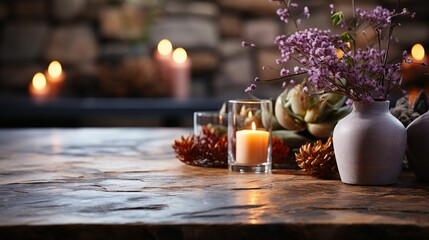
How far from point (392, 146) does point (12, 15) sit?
2.70 meters

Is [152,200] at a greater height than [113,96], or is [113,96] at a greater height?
[113,96]

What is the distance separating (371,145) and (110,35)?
2.45 meters

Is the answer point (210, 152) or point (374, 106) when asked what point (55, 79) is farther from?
point (374, 106)

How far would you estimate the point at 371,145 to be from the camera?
3.28 ft

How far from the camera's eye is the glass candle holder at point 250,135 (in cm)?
115

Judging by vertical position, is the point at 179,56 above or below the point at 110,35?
below

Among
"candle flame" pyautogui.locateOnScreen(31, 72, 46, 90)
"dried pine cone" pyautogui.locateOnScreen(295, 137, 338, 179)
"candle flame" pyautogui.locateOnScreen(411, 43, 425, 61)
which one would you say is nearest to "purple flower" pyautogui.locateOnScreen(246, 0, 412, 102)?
"dried pine cone" pyautogui.locateOnScreen(295, 137, 338, 179)

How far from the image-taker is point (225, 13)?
133 inches

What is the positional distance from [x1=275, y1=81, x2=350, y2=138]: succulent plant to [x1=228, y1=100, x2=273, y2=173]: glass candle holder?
2.6 inches

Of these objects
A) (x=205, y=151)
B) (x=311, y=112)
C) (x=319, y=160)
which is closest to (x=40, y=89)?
(x=205, y=151)

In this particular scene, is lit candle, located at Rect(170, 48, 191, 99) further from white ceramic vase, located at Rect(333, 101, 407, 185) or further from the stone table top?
white ceramic vase, located at Rect(333, 101, 407, 185)


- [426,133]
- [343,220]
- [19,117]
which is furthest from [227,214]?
[19,117]

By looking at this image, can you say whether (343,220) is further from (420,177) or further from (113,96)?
(113,96)

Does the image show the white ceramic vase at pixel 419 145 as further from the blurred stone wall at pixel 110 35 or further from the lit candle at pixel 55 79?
the blurred stone wall at pixel 110 35
